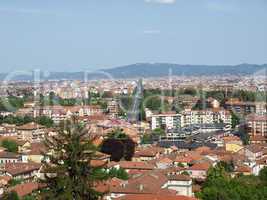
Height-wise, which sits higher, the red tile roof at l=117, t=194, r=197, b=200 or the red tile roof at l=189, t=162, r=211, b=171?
the red tile roof at l=117, t=194, r=197, b=200

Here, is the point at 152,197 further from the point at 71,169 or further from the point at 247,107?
the point at 247,107

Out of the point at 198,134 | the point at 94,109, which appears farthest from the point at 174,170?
the point at 94,109

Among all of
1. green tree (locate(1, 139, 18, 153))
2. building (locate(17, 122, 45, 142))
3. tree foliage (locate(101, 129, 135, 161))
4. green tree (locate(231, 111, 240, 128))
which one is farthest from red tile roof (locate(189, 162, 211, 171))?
green tree (locate(231, 111, 240, 128))

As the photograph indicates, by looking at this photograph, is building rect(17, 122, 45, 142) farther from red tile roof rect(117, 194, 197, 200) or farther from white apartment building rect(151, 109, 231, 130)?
red tile roof rect(117, 194, 197, 200)

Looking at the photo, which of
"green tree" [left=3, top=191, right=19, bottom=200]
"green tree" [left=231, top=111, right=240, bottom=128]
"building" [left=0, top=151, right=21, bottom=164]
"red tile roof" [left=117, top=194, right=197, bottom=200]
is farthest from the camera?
"green tree" [left=231, top=111, right=240, bottom=128]

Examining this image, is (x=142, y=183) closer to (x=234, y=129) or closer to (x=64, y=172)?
(x=64, y=172)

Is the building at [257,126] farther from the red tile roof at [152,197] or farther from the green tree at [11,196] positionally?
the green tree at [11,196]

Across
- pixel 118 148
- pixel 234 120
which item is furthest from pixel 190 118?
pixel 118 148
